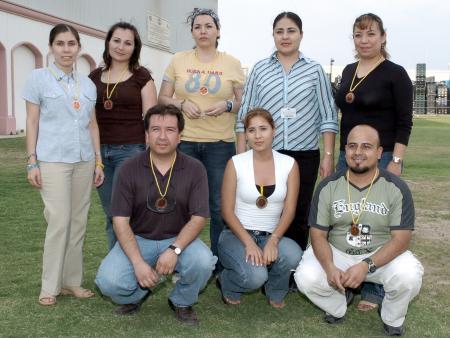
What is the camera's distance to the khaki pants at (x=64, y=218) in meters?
3.94

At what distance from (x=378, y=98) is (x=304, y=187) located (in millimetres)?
849

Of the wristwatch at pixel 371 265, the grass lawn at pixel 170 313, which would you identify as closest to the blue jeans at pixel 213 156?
the grass lawn at pixel 170 313

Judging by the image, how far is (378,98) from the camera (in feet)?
13.4

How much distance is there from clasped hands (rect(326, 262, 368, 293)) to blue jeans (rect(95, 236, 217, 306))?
77 centimetres

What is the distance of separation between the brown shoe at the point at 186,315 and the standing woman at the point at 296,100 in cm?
118

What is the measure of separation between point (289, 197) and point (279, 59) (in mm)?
1047

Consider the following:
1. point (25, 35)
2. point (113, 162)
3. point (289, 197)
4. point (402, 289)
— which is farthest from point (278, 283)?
point (25, 35)

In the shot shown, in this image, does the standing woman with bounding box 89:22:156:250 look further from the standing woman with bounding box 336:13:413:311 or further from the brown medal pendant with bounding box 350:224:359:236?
the brown medal pendant with bounding box 350:224:359:236

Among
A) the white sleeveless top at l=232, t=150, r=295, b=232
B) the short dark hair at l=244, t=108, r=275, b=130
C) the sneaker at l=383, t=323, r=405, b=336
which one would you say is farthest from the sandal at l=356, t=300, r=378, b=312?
the short dark hair at l=244, t=108, r=275, b=130

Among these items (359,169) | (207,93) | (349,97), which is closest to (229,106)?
(207,93)

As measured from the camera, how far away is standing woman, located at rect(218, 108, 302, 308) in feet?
13.2

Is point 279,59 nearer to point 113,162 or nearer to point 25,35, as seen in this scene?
point 113,162

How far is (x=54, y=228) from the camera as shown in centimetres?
398

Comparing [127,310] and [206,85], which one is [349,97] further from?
[127,310]
